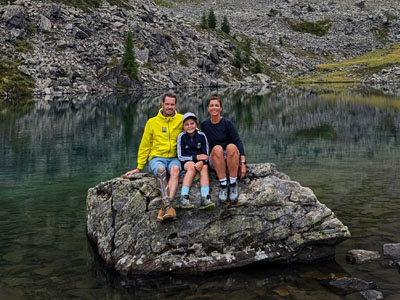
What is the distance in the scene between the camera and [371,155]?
30.0 metres

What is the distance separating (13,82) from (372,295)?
372ft

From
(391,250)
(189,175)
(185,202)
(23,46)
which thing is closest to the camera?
(185,202)

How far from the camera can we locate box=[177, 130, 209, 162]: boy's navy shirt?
12.8m

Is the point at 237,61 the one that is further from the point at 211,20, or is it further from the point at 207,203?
the point at 207,203

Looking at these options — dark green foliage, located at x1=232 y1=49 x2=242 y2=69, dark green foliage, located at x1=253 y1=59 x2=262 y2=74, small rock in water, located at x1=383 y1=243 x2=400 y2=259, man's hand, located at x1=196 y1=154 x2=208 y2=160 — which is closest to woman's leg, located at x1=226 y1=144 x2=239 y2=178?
man's hand, located at x1=196 y1=154 x2=208 y2=160

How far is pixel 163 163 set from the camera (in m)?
12.9

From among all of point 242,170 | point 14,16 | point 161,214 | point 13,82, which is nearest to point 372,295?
point 242,170

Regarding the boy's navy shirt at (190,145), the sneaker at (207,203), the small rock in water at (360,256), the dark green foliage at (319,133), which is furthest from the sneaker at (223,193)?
the dark green foliage at (319,133)

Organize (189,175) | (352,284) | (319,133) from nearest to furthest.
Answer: (352,284), (189,175), (319,133)

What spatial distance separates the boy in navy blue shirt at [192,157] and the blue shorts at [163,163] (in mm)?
241

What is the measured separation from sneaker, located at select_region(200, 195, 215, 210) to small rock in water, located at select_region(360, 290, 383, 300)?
4.71 m

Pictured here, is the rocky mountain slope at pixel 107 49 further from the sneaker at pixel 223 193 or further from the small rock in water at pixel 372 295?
the small rock in water at pixel 372 295

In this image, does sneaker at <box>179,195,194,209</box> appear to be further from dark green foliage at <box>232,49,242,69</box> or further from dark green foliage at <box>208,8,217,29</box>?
dark green foliage at <box>208,8,217,29</box>

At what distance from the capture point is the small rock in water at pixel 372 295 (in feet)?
31.8
